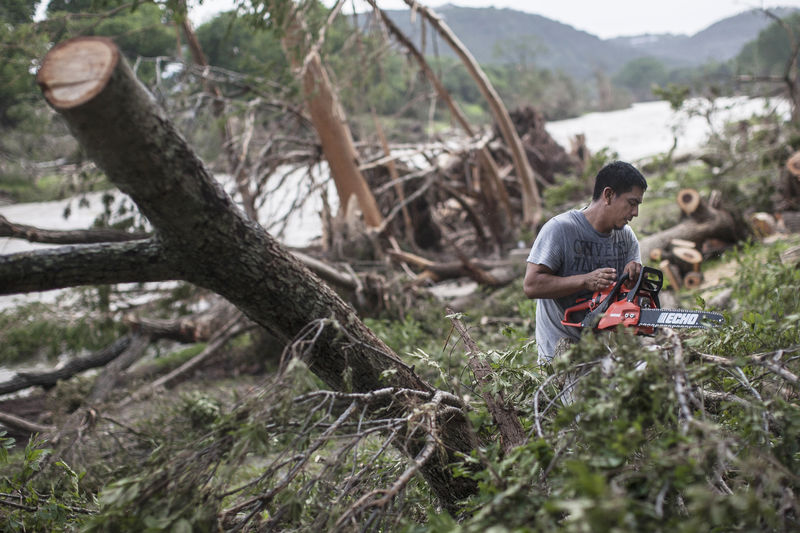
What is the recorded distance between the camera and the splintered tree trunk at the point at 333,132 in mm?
6766

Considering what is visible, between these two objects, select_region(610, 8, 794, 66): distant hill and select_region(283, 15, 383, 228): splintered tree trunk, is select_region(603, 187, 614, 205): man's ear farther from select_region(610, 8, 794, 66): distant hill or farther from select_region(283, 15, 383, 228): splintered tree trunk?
select_region(610, 8, 794, 66): distant hill

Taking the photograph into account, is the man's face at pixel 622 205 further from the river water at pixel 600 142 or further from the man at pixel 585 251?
the river water at pixel 600 142

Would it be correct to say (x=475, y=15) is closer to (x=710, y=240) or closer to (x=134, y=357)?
(x=710, y=240)

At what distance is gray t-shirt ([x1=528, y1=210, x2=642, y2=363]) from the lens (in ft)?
8.16

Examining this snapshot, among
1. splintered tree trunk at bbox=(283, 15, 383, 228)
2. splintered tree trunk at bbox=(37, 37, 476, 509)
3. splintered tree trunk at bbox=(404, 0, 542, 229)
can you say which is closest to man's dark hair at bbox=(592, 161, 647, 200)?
splintered tree trunk at bbox=(37, 37, 476, 509)

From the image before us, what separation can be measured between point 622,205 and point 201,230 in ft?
5.81

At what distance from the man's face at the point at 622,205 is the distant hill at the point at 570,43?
21.5m

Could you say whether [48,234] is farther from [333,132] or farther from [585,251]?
[333,132]

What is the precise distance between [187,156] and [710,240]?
25.4 ft

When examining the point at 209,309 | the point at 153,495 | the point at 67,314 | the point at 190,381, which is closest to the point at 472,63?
the point at 209,309

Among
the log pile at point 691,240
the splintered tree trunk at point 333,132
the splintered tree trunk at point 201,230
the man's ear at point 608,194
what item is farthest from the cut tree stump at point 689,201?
the splintered tree trunk at point 201,230

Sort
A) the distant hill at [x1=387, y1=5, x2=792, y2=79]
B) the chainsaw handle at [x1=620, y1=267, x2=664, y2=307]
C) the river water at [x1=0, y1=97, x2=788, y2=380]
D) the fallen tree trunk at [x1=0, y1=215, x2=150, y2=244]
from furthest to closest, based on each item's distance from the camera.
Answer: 1. the distant hill at [x1=387, y1=5, x2=792, y2=79]
2. the river water at [x1=0, y1=97, x2=788, y2=380]
3. the fallen tree trunk at [x1=0, y1=215, x2=150, y2=244]
4. the chainsaw handle at [x1=620, y1=267, x2=664, y2=307]

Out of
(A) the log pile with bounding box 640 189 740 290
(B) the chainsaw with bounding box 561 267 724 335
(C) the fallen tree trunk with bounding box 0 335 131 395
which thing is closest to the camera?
(B) the chainsaw with bounding box 561 267 724 335

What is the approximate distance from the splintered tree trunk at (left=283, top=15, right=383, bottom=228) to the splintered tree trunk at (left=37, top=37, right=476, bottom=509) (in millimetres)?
4956
